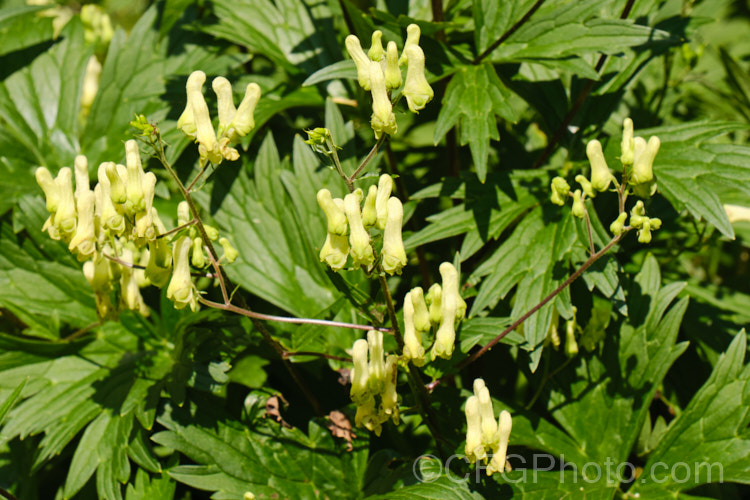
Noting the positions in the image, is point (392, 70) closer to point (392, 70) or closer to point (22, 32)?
point (392, 70)

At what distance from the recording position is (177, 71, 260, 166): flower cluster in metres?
1.25

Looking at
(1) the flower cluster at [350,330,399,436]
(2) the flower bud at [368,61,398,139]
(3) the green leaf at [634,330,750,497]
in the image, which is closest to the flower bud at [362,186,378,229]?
(2) the flower bud at [368,61,398,139]

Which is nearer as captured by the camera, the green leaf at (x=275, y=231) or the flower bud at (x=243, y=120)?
the flower bud at (x=243, y=120)

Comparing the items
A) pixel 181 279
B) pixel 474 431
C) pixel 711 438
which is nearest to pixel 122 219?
pixel 181 279

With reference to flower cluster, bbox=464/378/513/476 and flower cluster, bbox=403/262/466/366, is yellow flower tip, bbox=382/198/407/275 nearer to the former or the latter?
flower cluster, bbox=403/262/466/366

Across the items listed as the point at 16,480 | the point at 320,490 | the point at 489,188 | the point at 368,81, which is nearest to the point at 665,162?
the point at 489,188

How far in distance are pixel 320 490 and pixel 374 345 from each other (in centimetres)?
47

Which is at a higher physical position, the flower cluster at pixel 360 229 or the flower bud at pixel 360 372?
the flower cluster at pixel 360 229

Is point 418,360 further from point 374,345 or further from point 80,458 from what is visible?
point 80,458

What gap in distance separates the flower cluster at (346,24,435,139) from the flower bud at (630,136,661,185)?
0.48 metres

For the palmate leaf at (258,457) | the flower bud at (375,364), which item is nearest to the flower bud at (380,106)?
the flower bud at (375,364)

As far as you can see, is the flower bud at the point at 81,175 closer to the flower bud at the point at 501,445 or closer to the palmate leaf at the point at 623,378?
the flower bud at the point at 501,445

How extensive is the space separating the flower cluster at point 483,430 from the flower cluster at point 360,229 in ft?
0.97

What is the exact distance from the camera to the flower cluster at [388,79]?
1190 millimetres
